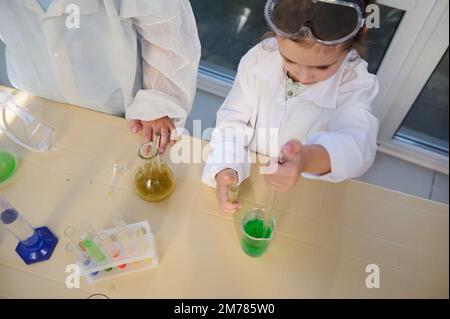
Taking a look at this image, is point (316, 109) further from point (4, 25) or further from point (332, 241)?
point (4, 25)

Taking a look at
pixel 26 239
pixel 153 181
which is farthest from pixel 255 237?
pixel 26 239

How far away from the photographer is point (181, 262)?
2.68ft

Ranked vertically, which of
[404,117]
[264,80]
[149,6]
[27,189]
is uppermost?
[149,6]

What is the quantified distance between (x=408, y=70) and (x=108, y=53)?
3.66 feet

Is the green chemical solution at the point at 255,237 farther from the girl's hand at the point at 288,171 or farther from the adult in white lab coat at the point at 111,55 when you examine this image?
the adult in white lab coat at the point at 111,55

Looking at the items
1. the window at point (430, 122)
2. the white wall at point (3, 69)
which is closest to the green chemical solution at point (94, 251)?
the white wall at point (3, 69)

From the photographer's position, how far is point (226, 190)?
87 centimetres

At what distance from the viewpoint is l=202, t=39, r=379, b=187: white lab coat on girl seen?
2.74ft

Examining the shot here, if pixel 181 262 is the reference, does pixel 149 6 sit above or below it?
above

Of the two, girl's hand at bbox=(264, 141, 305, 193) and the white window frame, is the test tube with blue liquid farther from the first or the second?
the white window frame

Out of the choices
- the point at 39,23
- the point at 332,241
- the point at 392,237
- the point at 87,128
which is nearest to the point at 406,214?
the point at 392,237

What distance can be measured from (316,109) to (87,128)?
0.59 metres

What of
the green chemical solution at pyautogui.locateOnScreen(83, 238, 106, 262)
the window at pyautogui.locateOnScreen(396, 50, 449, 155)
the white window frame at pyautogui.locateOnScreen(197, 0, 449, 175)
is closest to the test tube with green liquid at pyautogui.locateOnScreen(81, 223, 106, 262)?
the green chemical solution at pyautogui.locateOnScreen(83, 238, 106, 262)

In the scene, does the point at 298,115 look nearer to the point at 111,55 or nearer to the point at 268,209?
the point at 268,209
